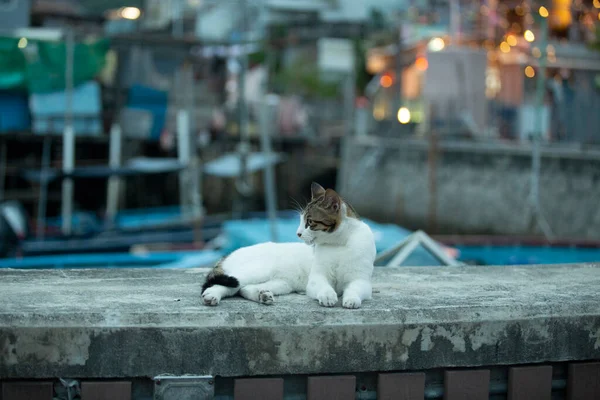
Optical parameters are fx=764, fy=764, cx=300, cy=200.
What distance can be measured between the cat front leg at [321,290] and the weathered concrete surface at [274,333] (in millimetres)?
55

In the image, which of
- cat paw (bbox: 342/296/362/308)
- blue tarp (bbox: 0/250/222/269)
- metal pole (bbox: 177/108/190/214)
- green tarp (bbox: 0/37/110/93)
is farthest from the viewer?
metal pole (bbox: 177/108/190/214)

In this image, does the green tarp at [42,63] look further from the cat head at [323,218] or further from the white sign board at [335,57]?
the cat head at [323,218]

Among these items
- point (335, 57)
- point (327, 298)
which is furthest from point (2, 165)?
point (327, 298)

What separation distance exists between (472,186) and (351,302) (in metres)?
17.0

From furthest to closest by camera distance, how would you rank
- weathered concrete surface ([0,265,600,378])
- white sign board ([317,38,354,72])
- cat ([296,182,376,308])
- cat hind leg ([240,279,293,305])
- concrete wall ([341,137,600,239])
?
white sign board ([317,38,354,72]), concrete wall ([341,137,600,239]), cat ([296,182,376,308]), cat hind leg ([240,279,293,305]), weathered concrete surface ([0,265,600,378])

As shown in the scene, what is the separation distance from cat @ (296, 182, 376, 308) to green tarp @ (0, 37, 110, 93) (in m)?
15.7

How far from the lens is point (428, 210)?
66.8 feet

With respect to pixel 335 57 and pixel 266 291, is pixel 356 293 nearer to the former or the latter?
pixel 266 291

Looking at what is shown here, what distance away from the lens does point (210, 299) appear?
3062 millimetres

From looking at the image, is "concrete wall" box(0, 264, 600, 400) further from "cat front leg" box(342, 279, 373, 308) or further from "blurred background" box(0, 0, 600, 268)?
"blurred background" box(0, 0, 600, 268)

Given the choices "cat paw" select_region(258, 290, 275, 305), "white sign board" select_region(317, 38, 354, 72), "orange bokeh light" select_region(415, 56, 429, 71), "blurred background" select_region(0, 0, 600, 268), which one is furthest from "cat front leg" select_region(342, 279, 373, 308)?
"orange bokeh light" select_region(415, 56, 429, 71)

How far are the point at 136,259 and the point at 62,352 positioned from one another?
1035 centimetres

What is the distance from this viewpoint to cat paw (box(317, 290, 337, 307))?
3115mm

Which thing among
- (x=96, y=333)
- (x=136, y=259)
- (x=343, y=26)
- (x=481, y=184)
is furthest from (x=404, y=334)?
(x=343, y=26)
